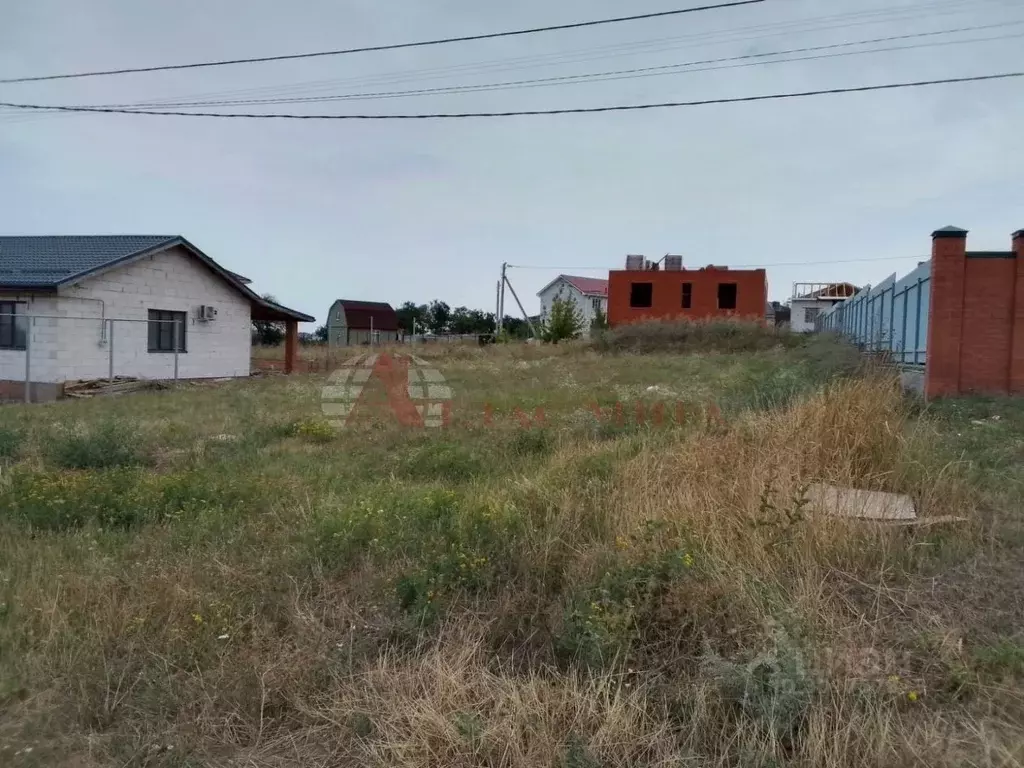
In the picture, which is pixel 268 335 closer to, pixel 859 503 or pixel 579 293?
pixel 579 293

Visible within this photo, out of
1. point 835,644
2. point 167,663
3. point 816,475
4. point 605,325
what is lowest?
point 167,663

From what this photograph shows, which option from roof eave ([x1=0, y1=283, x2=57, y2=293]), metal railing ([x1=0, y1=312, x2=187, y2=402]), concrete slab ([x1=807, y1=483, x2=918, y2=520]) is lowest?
concrete slab ([x1=807, y1=483, x2=918, y2=520])

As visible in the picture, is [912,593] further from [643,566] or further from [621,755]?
[621,755]

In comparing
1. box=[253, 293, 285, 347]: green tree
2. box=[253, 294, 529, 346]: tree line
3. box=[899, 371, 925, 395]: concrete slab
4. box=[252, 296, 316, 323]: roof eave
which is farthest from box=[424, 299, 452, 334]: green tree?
box=[899, 371, 925, 395]: concrete slab

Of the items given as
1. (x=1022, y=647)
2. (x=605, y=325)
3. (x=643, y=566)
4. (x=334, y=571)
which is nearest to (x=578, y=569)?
(x=643, y=566)

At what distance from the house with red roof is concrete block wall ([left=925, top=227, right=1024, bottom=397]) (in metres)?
52.3

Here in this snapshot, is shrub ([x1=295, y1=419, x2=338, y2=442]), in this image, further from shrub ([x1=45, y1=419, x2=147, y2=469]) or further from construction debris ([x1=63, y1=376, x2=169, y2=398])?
construction debris ([x1=63, y1=376, x2=169, y2=398])

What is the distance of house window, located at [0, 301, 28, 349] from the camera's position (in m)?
16.4

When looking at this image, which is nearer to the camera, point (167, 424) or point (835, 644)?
point (835, 644)

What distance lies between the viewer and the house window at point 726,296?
4216 centimetres

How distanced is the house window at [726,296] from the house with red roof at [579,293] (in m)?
20.0

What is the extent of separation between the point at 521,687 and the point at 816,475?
310cm

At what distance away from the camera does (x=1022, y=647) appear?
9.53 feet

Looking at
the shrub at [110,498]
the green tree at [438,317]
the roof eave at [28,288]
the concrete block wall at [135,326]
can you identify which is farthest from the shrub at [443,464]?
the green tree at [438,317]
